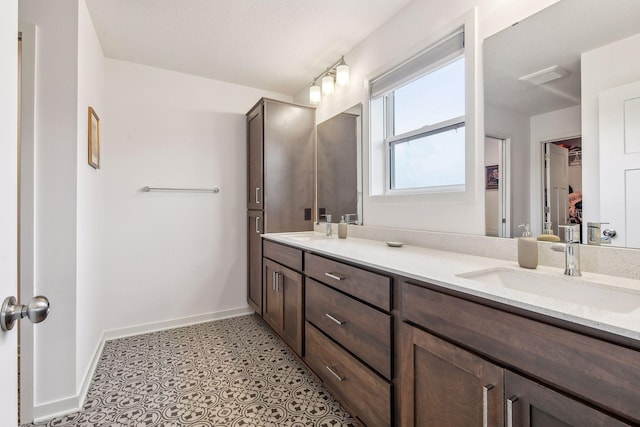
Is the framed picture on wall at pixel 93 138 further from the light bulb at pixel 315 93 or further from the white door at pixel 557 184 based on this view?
the white door at pixel 557 184

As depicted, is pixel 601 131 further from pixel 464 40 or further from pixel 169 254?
pixel 169 254

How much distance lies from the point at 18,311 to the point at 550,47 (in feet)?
5.97

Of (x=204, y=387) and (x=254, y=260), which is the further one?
(x=254, y=260)

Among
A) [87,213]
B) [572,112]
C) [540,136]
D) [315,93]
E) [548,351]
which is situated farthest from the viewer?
[315,93]

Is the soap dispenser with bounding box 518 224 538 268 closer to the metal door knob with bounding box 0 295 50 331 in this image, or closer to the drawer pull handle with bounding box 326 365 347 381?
the drawer pull handle with bounding box 326 365 347 381

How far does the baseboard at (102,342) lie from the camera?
1.56 metres

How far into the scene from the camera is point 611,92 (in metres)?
1.04

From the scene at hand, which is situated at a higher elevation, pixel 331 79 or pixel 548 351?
pixel 331 79

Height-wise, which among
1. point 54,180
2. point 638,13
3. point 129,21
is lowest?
point 54,180

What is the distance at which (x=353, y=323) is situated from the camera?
4.42 ft

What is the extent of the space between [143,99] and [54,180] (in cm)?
135

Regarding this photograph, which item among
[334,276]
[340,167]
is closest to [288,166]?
[340,167]

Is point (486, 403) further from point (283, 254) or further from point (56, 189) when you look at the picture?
point (56, 189)
